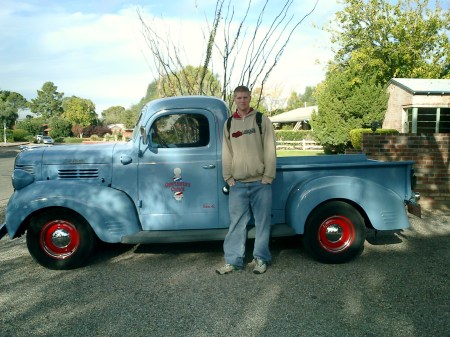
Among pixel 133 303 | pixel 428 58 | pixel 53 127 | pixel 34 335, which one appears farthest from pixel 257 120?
pixel 53 127

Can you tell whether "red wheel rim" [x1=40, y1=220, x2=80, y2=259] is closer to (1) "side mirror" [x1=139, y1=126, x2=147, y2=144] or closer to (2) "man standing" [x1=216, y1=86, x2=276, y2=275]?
(1) "side mirror" [x1=139, y1=126, x2=147, y2=144]

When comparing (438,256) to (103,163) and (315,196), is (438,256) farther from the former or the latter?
(103,163)

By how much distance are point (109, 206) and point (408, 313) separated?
306cm

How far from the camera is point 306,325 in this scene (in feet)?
10.3

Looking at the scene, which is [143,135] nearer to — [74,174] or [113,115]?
[74,174]

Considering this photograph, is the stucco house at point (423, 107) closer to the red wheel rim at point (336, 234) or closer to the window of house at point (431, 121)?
the window of house at point (431, 121)

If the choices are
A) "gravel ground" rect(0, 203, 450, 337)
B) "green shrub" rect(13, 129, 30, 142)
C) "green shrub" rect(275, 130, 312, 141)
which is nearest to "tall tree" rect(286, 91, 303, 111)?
"green shrub" rect(275, 130, 312, 141)

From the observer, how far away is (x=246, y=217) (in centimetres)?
426

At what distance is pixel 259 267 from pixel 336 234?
3.25ft

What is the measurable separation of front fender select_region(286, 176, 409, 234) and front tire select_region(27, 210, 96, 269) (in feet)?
7.56

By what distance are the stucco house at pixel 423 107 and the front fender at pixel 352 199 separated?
1600 cm

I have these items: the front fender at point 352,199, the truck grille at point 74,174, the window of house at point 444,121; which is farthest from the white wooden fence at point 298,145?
the truck grille at point 74,174

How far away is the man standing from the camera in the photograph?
4035mm

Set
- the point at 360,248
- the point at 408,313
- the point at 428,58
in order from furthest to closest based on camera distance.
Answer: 1. the point at 428,58
2. the point at 360,248
3. the point at 408,313
